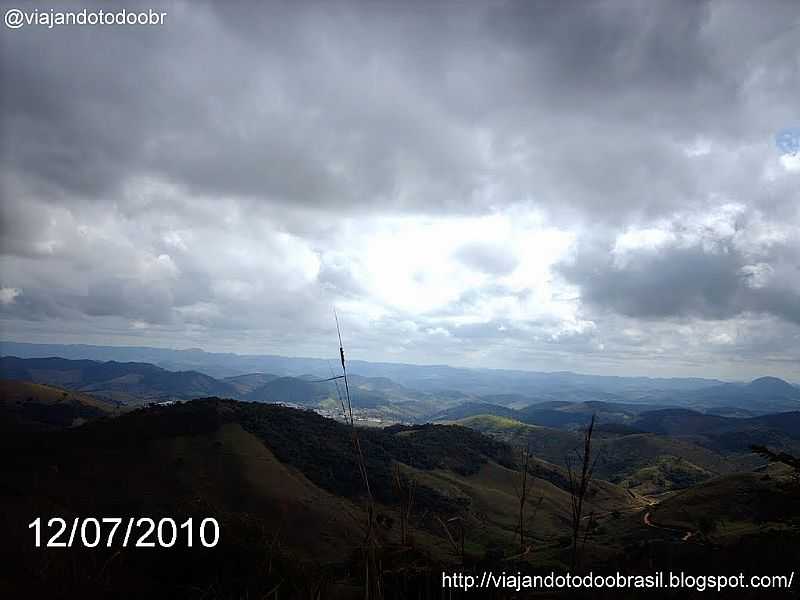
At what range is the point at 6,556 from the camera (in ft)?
14.2

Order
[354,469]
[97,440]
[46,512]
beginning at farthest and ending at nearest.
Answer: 1. [354,469]
2. [97,440]
3. [46,512]

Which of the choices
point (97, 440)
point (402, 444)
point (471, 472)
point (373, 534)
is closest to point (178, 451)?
point (97, 440)

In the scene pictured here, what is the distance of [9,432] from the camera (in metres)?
103

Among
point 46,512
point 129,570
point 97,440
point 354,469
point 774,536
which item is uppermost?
point 46,512

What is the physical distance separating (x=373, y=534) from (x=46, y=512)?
468cm

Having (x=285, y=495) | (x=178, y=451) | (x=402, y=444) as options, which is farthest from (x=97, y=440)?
(x=402, y=444)

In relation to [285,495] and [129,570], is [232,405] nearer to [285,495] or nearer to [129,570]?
[285,495]

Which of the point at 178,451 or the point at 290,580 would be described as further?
the point at 178,451

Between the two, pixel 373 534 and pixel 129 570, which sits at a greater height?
pixel 373 534

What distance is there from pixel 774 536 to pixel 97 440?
11093cm

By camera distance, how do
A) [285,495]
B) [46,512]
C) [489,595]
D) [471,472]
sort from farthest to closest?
[471,472], [285,495], [46,512], [489,595]

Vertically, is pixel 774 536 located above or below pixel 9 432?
above

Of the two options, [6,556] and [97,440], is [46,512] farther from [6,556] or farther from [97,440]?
[97,440]

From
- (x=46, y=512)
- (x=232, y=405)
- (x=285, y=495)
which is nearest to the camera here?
(x=46, y=512)
